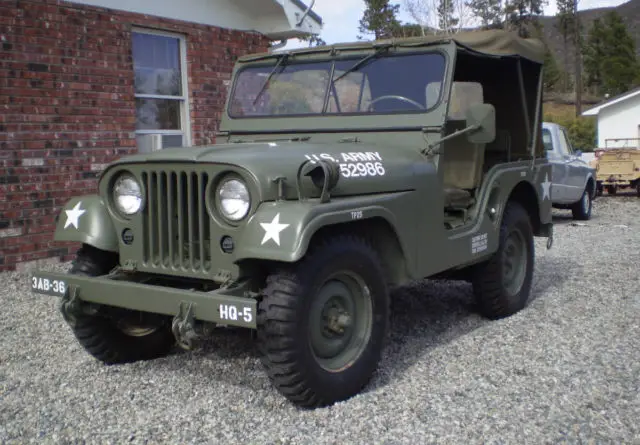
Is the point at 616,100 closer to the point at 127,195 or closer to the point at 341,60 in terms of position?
the point at 341,60

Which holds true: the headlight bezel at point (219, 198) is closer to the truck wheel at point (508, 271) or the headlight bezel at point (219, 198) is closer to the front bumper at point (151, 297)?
the front bumper at point (151, 297)

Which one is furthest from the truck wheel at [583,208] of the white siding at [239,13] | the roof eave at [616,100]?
the roof eave at [616,100]

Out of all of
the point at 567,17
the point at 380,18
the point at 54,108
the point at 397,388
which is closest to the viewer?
the point at 397,388

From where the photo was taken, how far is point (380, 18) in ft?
124

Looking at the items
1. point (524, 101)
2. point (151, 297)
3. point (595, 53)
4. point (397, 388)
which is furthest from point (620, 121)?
point (151, 297)

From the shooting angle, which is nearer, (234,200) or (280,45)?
(234,200)

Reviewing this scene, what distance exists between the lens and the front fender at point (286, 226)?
3.21m

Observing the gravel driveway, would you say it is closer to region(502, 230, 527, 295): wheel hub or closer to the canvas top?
region(502, 230, 527, 295): wheel hub

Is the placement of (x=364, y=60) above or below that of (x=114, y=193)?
above

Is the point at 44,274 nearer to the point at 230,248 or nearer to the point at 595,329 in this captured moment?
the point at 230,248

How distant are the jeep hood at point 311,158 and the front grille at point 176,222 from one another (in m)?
0.10

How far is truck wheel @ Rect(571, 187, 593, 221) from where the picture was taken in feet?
43.1

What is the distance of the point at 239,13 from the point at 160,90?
1575 millimetres

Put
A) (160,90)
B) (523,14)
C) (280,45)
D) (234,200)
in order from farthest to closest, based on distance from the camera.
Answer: (523,14), (280,45), (160,90), (234,200)
